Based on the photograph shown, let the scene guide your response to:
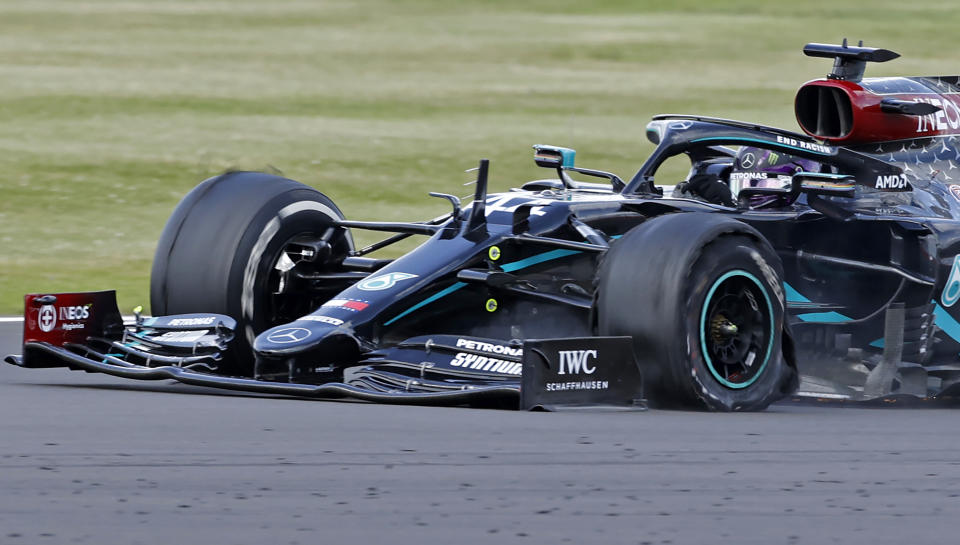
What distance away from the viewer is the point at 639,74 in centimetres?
3344

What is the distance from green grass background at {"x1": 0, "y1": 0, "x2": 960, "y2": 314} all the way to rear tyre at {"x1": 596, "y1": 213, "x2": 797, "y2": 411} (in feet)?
9.04

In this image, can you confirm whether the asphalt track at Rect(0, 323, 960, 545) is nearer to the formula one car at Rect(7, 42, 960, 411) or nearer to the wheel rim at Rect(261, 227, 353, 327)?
the formula one car at Rect(7, 42, 960, 411)

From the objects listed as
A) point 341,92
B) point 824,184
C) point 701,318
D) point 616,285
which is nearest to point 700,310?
point 701,318

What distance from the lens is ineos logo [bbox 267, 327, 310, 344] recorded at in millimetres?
7000

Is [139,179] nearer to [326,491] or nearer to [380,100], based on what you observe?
[380,100]

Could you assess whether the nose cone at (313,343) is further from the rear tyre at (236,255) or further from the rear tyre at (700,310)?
the rear tyre at (700,310)

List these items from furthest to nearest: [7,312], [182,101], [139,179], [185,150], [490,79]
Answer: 1. [490,79]
2. [182,101]
3. [185,150]
4. [139,179]
5. [7,312]

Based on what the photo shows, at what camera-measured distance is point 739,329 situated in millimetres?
7008

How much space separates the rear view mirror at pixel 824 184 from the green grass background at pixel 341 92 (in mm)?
3011

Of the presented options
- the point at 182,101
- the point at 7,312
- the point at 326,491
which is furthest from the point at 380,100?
the point at 326,491

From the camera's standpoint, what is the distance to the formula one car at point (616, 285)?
6.68 m

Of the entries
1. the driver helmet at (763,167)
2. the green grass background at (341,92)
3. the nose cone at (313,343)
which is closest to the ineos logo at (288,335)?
the nose cone at (313,343)

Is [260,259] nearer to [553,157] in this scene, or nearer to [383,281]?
[383,281]

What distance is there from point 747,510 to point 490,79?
90.4 ft
